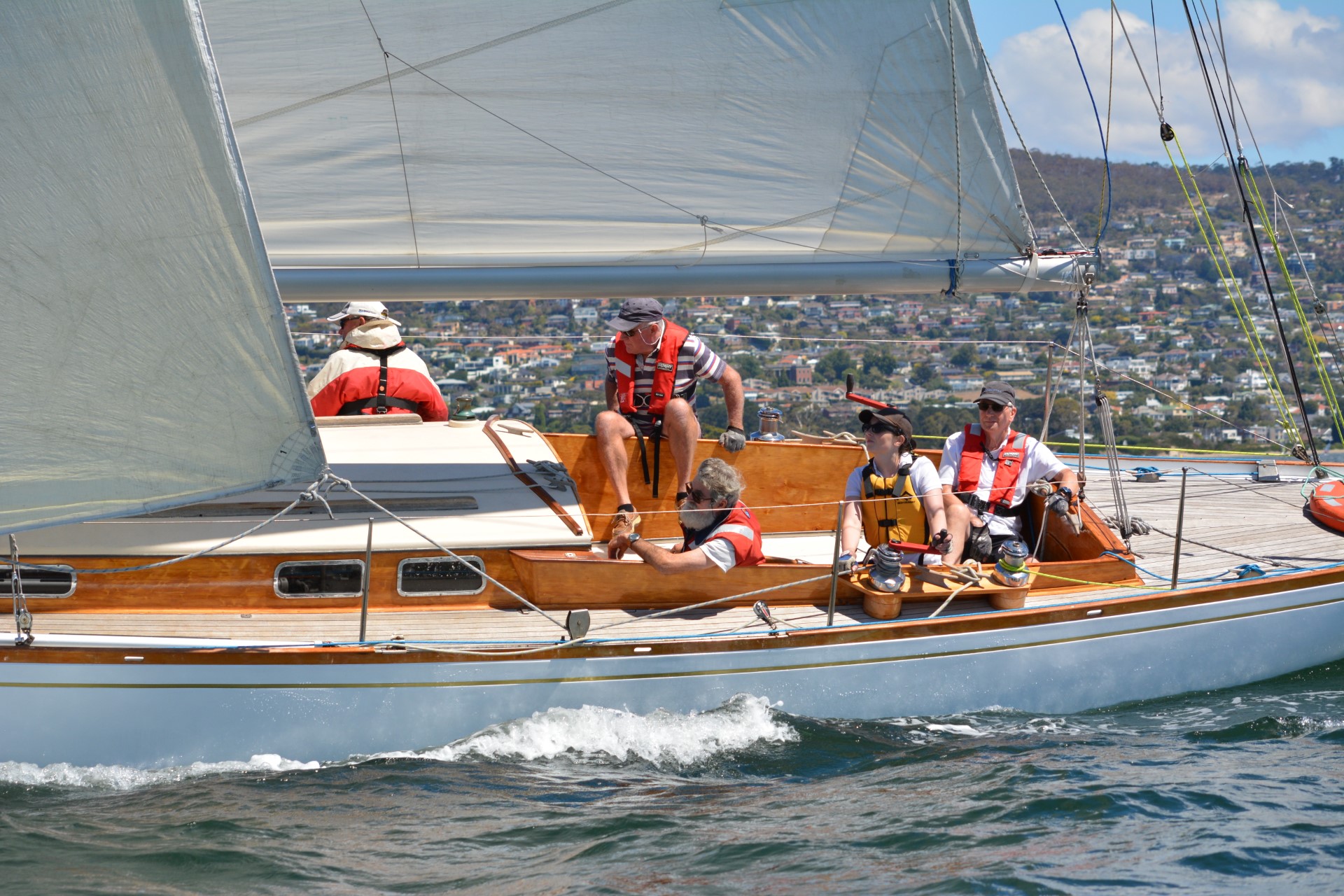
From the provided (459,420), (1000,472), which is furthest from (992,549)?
(459,420)

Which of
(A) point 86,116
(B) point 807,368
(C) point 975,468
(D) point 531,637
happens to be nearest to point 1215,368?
(B) point 807,368

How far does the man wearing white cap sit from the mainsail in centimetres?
74

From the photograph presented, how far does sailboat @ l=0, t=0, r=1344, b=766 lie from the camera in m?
4.48

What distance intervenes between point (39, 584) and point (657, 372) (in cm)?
303

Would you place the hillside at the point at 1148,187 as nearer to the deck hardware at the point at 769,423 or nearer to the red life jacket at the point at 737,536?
the deck hardware at the point at 769,423

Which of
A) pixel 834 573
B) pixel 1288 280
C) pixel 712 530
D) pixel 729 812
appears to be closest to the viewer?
pixel 729 812

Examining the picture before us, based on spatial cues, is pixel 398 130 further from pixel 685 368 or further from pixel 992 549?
pixel 992 549

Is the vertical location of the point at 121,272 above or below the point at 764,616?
above

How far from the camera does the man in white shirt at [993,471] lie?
618cm

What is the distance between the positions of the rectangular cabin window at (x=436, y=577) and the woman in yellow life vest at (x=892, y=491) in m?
1.73

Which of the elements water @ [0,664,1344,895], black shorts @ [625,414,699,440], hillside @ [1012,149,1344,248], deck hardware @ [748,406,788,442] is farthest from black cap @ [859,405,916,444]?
hillside @ [1012,149,1344,248]

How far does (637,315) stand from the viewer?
6.29 metres

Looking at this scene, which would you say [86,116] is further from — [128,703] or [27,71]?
[128,703]

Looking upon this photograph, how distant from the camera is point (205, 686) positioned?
5.00 m
